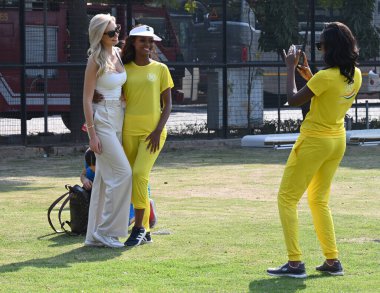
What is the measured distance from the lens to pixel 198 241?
880 centimetres

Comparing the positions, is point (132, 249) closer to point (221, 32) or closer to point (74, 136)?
point (74, 136)

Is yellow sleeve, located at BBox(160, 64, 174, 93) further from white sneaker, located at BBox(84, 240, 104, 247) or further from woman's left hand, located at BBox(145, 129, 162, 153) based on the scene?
white sneaker, located at BBox(84, 240, 104, 247)

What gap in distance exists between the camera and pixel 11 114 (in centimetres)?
1773

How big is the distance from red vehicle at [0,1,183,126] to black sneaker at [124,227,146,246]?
30.0ft

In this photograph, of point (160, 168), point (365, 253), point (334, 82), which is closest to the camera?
point (334, 82)

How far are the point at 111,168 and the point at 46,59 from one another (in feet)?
30.3

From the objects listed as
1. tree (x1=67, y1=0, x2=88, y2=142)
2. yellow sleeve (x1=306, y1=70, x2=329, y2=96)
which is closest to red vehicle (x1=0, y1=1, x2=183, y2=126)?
tree (x1=67, y1=0, x2=88, y2=142)

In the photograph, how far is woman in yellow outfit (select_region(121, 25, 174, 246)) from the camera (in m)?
8.66

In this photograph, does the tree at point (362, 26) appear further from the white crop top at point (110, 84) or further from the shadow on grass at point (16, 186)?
the white crop top at point (110, 84)

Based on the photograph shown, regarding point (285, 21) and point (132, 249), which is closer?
point (132, 249)

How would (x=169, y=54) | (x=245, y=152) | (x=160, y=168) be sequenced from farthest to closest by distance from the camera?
(x=169, y=54) → (x=245, y=152) → (x=160, y=168)

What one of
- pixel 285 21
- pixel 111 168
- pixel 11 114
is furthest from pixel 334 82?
pixel 285 21

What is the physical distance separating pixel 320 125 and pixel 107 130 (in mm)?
2094

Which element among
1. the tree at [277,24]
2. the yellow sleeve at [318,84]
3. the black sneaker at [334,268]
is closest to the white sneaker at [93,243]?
the black sneaker at [334,268]
